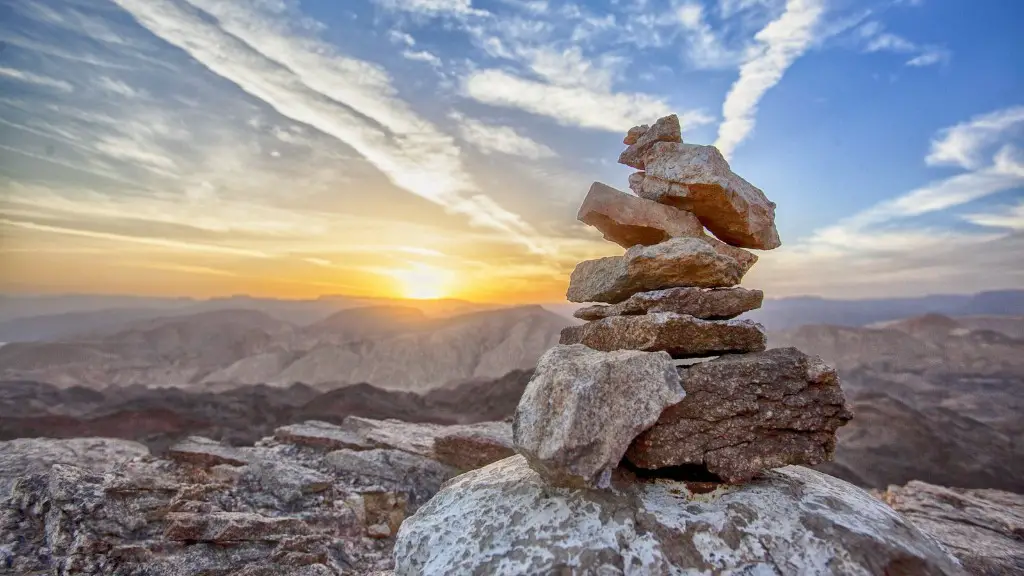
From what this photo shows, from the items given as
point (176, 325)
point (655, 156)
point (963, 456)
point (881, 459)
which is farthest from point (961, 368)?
point (176, 325)

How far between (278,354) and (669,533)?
83.9m

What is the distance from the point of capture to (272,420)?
29.3 metres

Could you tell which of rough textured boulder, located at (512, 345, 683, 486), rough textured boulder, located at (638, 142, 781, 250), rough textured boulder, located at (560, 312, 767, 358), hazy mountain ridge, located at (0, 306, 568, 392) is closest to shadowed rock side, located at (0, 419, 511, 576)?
rough textured boulder, located at (512, 345, 683, 486)

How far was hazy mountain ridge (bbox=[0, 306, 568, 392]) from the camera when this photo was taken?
6981 centimetres

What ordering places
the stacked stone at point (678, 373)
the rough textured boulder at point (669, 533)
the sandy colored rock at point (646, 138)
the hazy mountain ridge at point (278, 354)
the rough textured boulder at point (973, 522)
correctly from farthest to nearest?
1. the hazy mountain ridge at point (278, 354)
2. the rough textured boulder at point (973, 522)
3. the sandy colored rock at point (646, 138)
4. the stacked stone at point (678, 373)
5. the rough textured boulder at point (669, 533)

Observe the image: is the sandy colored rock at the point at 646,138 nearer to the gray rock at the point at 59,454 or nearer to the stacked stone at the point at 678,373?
the stacked stone at the point at 678,373

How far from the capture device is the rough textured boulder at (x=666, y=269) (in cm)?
687

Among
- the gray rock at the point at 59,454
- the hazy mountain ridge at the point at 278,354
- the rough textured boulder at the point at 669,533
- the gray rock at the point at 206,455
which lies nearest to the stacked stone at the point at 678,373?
the rough textured boulder at the point at 669,533

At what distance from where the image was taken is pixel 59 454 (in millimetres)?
13609

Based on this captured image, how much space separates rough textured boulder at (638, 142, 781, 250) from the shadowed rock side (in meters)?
9.18

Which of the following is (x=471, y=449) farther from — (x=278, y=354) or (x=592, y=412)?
(x=278, y=354)

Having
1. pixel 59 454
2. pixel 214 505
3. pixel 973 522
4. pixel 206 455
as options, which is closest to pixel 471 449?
pixel 214 505

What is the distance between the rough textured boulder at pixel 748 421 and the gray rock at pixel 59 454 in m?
14.3

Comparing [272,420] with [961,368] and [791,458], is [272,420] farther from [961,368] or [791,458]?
[961,368]
